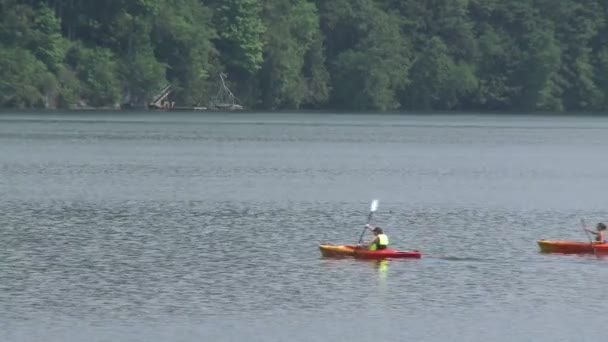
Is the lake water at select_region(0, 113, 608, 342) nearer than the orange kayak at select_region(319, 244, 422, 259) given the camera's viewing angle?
Yes

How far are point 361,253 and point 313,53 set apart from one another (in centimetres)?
10471

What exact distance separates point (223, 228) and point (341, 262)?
9.17 m

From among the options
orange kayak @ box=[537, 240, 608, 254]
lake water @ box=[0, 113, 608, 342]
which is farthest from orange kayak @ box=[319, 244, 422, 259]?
orange kayak @ box=[537, 240, 608, 254]

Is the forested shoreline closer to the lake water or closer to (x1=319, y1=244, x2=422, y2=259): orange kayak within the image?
the lake water

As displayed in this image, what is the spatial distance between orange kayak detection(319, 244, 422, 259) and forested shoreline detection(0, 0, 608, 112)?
87.5 metres

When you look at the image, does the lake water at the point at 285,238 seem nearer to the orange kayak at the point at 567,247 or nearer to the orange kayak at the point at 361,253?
the orange kayak at the point at 361,253

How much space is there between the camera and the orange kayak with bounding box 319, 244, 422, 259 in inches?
1924

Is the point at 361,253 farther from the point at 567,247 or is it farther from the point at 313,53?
the point at 313,53

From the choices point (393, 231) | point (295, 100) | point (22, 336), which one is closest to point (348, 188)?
point (393, 231)

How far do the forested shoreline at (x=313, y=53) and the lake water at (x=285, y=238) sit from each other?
1223 inches

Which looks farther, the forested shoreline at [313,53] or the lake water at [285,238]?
the forested shoreline at [313,53]

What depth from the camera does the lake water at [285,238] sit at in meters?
39.3

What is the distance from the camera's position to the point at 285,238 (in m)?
54.3

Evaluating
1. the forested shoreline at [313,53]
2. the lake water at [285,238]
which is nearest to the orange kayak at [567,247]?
the lake water at [285,238]
